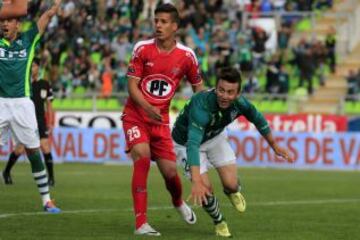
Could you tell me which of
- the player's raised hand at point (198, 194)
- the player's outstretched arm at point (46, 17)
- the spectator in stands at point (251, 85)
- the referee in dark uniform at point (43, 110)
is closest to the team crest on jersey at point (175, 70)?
the player's raised hand at point (198, 194)

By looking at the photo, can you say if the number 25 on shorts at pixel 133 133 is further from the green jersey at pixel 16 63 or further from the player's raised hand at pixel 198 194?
the green jersey at pixel 16 63

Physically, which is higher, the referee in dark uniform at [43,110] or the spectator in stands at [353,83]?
the referee in dark uniform at [43,110]

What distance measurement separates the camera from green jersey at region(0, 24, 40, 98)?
13.6m

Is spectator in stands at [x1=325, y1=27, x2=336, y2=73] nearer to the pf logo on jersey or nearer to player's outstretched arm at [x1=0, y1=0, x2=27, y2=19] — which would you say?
the pf logo on jersey

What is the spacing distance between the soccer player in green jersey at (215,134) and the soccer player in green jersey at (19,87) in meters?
2.41

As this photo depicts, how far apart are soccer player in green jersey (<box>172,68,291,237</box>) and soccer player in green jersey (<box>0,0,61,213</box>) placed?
7.92 feet

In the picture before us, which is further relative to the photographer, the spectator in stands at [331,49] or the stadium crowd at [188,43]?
the spectator in stands at [331,49]

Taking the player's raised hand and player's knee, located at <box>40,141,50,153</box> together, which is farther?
player's knee, located at <box>40,141,50,153</box>

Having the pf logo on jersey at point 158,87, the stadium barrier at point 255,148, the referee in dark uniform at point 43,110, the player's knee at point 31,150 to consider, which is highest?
the pf logo on jersey at point 158,87

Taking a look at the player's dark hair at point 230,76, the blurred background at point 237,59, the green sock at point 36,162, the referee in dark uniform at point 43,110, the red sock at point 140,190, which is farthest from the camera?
the blurred background at point 237,59

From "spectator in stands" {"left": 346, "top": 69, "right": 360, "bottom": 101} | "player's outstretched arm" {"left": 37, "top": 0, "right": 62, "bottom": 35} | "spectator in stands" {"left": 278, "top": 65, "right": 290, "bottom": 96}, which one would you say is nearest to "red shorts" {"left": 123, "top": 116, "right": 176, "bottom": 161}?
"player's outstretched arm" {"left": 37, "top": 0, "right": 62, "bottom": 35}

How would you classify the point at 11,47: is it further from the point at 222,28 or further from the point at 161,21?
the point at 222,28

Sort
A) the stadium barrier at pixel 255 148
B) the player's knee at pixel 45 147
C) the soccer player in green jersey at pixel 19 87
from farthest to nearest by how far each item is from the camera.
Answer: the stadium barrier at pixel 255 148, the player's knee at pixel 45 147, the soccer player in green jersey at pixel 19 87

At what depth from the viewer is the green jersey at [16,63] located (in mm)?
13641
